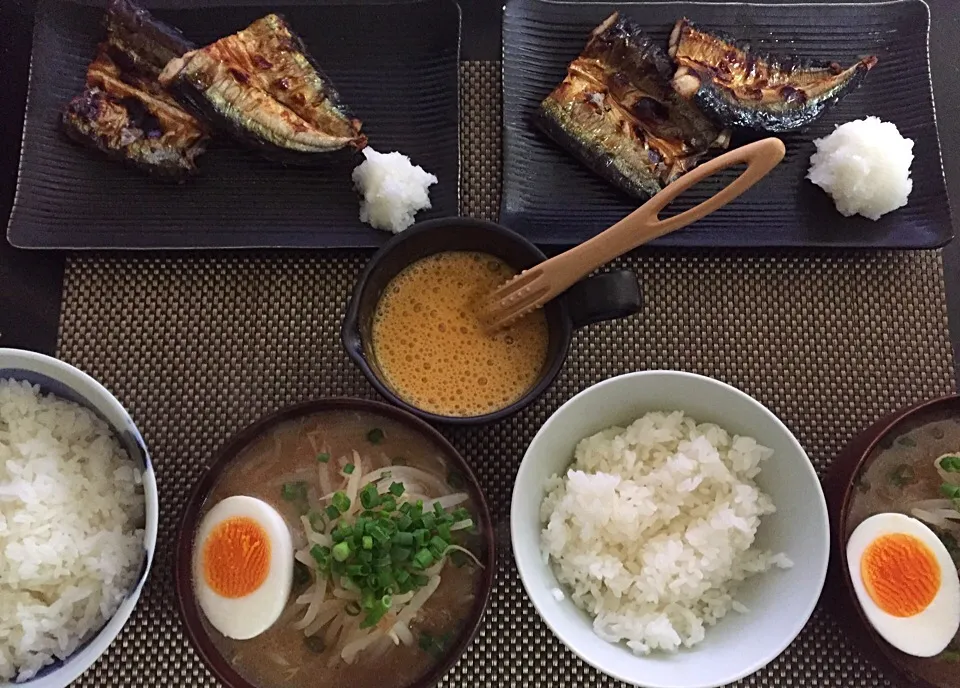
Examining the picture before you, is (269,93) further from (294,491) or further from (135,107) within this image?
(294,491)

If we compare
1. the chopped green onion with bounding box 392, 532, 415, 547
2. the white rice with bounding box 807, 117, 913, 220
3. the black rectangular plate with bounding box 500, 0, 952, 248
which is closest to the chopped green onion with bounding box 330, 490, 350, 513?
the chopped green onion with bounding box 392, 532, 415, 547

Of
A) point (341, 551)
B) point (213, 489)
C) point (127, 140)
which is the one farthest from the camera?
point (127, 140)

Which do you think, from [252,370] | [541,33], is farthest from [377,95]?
[252,370]

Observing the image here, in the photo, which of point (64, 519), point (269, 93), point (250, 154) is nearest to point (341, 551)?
point (64, 519)

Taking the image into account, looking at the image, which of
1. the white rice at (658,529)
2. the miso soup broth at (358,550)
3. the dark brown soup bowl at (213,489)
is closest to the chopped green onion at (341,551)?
the miso soup broth at (358,550)

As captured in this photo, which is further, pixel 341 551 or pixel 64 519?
pixel 64 519

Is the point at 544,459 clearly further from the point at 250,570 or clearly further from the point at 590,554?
the point at 250,570

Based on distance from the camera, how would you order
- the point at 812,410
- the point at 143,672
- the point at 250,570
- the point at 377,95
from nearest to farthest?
the point at 250,570
the point at 143,672
the point at 812,410
the point at 377,95
